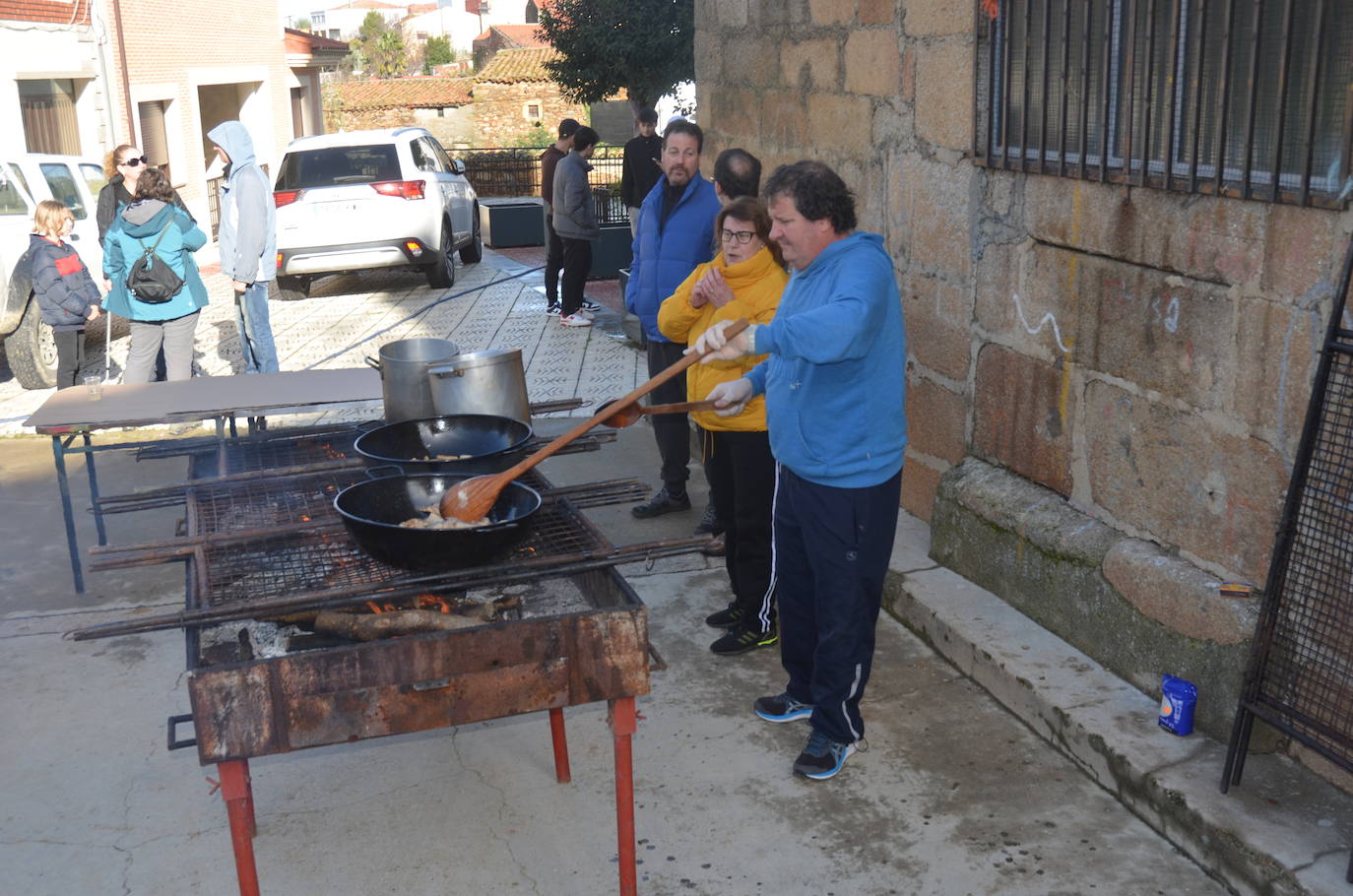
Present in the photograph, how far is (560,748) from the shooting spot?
3.87 metres

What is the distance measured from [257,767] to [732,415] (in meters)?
1.98

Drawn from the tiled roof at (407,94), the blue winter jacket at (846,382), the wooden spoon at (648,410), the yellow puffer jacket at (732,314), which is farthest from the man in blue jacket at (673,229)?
the tiled roof at (407,94)

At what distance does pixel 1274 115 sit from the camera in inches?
138

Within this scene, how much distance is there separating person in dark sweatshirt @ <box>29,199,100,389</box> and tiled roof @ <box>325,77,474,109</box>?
33277 millimetres

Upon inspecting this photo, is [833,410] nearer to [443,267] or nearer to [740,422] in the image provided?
[740,422]

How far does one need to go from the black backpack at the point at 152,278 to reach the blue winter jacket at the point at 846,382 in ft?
16.3

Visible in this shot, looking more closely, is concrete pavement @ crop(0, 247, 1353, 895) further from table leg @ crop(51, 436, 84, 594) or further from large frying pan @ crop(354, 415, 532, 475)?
large frying pan @ crop(354, 415, 532, 475)

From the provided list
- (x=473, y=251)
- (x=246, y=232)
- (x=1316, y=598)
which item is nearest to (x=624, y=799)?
(x=1316, y=598)

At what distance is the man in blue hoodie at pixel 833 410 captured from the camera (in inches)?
136

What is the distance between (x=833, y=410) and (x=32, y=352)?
7.64 meters

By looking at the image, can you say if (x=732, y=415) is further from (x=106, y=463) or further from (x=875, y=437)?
(x=106, y=463)

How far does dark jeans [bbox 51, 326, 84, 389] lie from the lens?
8.33 m

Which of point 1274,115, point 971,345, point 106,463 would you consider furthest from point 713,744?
point 106,463

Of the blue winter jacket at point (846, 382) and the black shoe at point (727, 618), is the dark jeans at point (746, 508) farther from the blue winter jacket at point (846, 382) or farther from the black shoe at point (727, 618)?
the blue winter jacket at point (846, 382)
